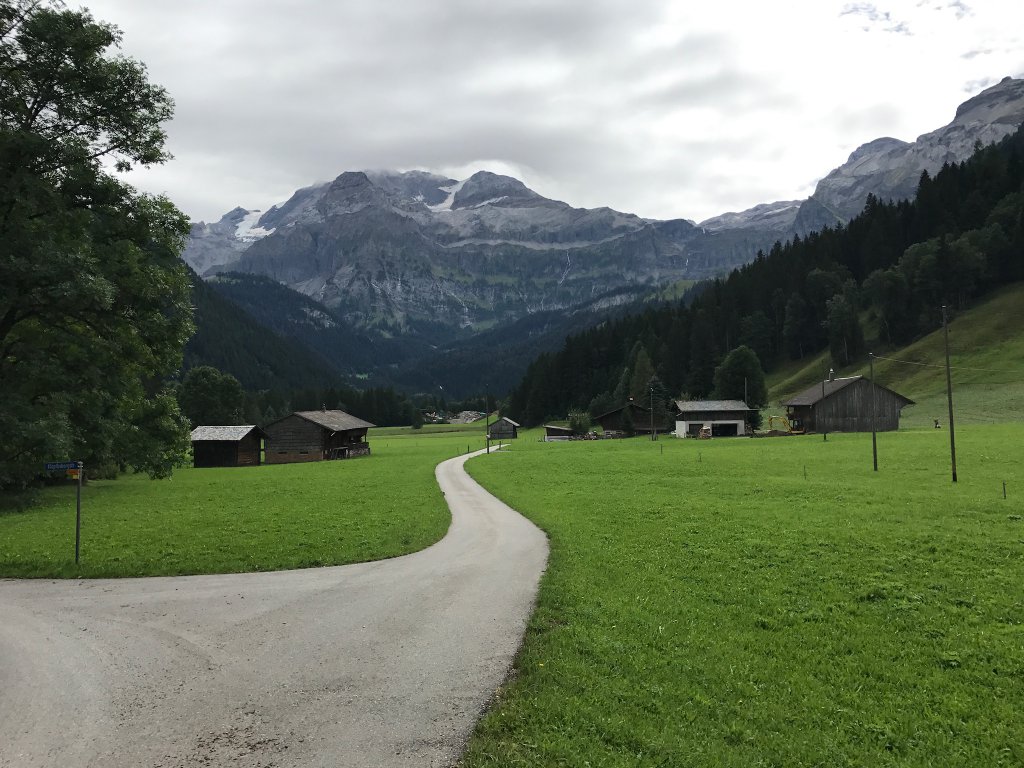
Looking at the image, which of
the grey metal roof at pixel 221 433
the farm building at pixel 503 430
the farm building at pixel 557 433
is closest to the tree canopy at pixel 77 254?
the grey metal roof at pixel 221 433

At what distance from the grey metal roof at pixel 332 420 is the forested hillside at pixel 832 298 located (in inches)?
2420

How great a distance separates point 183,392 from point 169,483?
7066 cm

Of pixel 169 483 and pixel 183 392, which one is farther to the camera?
pixel 183 392

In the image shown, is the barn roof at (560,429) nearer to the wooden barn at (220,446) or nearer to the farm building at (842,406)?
the farm building at (842,406)

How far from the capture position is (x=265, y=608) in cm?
1346

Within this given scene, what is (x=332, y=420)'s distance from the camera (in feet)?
286

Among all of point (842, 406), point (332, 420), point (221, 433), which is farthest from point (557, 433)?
point (221, 433)

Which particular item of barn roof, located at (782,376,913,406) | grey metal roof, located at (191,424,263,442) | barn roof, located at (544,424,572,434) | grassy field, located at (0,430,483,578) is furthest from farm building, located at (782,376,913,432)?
grey metal roof, located at (191,424,263,442)

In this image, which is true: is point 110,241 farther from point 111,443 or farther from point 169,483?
point 169,483

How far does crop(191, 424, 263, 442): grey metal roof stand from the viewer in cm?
7419

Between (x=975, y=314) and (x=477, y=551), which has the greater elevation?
(x=975, y=314)

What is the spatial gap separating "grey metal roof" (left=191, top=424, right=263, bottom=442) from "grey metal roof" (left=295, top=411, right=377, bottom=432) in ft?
27.3

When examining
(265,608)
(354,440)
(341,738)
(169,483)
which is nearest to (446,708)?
(341,738)

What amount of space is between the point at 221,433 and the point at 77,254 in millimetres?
55558
